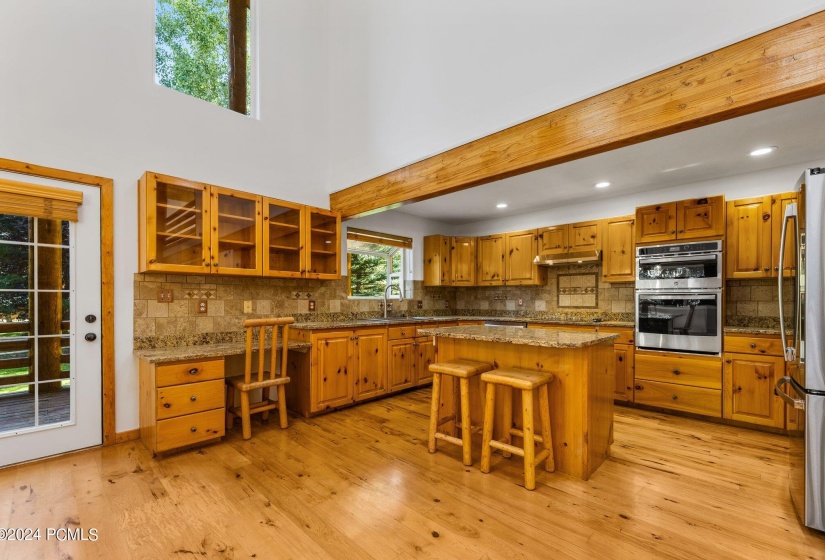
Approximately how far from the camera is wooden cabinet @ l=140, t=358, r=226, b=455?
2.69 meters

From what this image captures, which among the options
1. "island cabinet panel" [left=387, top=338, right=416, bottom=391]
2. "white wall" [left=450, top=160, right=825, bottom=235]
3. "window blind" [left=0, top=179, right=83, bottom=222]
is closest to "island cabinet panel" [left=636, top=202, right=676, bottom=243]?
"white wall" [left=450, top=160, right=825, bottom=235]

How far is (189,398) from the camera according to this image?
281cm

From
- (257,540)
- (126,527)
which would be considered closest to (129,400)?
(126,527)

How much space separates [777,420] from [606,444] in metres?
1.81

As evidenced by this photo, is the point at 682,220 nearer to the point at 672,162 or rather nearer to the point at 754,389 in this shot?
the point at 672,162

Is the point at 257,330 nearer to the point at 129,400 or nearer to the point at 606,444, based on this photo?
the point at 129,400

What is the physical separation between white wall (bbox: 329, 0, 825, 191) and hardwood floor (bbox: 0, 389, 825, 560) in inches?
96.3

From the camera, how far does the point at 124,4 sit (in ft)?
10.1

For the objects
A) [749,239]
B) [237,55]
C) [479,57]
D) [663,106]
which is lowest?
[749,239]

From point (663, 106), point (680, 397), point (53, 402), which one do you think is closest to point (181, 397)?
point (53, 402)

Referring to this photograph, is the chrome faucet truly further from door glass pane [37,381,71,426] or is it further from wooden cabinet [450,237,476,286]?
door glass pane [37,381,71,426]

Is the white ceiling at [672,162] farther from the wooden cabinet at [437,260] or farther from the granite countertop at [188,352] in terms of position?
the granite countertop at [188,352]

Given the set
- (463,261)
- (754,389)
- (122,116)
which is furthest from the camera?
Answer: (463,261)

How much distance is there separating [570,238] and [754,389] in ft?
7.80
